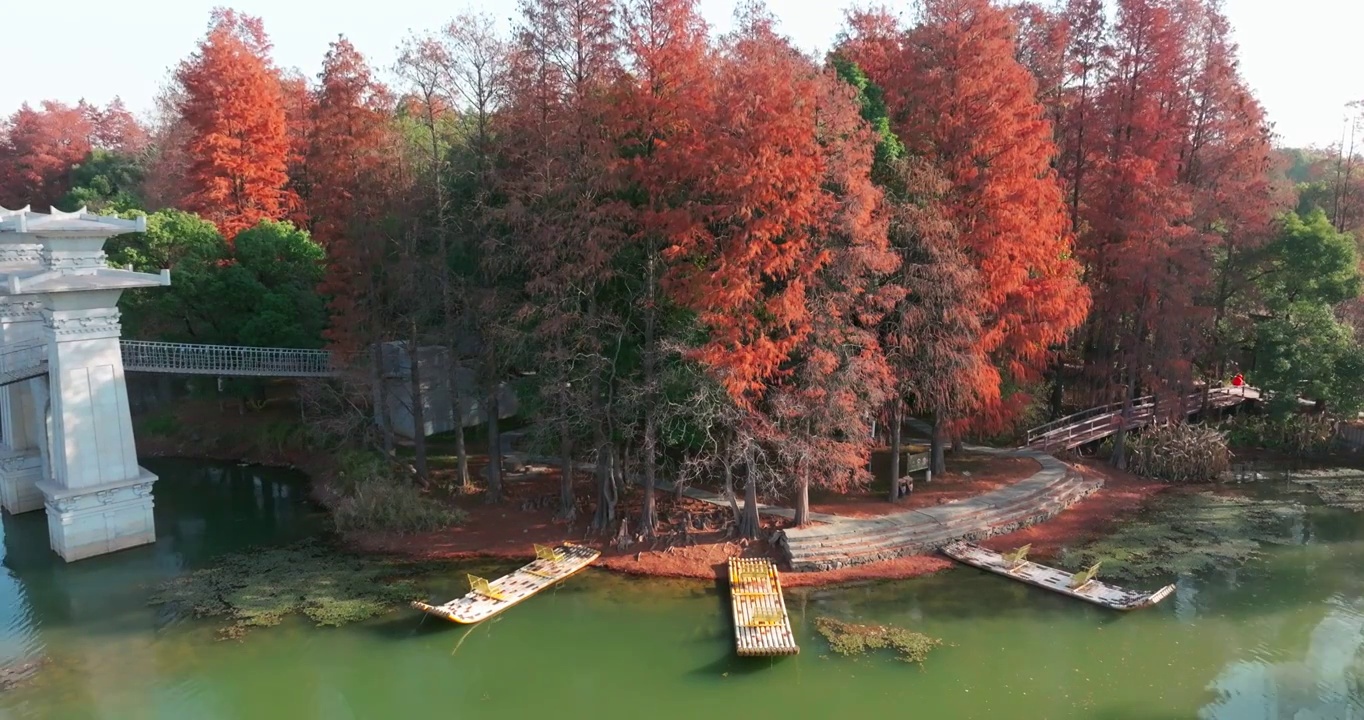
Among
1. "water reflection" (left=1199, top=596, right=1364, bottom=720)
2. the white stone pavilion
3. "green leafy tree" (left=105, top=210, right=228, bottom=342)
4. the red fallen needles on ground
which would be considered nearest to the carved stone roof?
the white stone pavilion

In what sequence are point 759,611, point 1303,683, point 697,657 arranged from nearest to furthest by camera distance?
point 1303,683
point 697,657
point 759,611

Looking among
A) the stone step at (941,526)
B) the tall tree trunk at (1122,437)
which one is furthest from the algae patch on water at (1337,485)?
the stone step at (941,526)

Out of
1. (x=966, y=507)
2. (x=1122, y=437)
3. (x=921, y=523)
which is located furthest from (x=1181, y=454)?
(x=921, y=523)

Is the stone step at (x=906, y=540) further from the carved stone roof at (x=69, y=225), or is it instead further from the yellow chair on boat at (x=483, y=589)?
the carved stone roof at (x=69, y=225)

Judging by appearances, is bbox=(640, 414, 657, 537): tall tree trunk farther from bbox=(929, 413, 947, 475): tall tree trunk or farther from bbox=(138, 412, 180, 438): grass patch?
bbox=(138, 412, 180, 438): grass patch

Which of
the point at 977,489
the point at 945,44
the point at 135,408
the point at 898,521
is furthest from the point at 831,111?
the point at 135,408

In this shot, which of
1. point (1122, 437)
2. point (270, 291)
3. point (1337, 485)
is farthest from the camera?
point (270, 291)

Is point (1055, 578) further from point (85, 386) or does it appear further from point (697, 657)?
point (85, 386)
